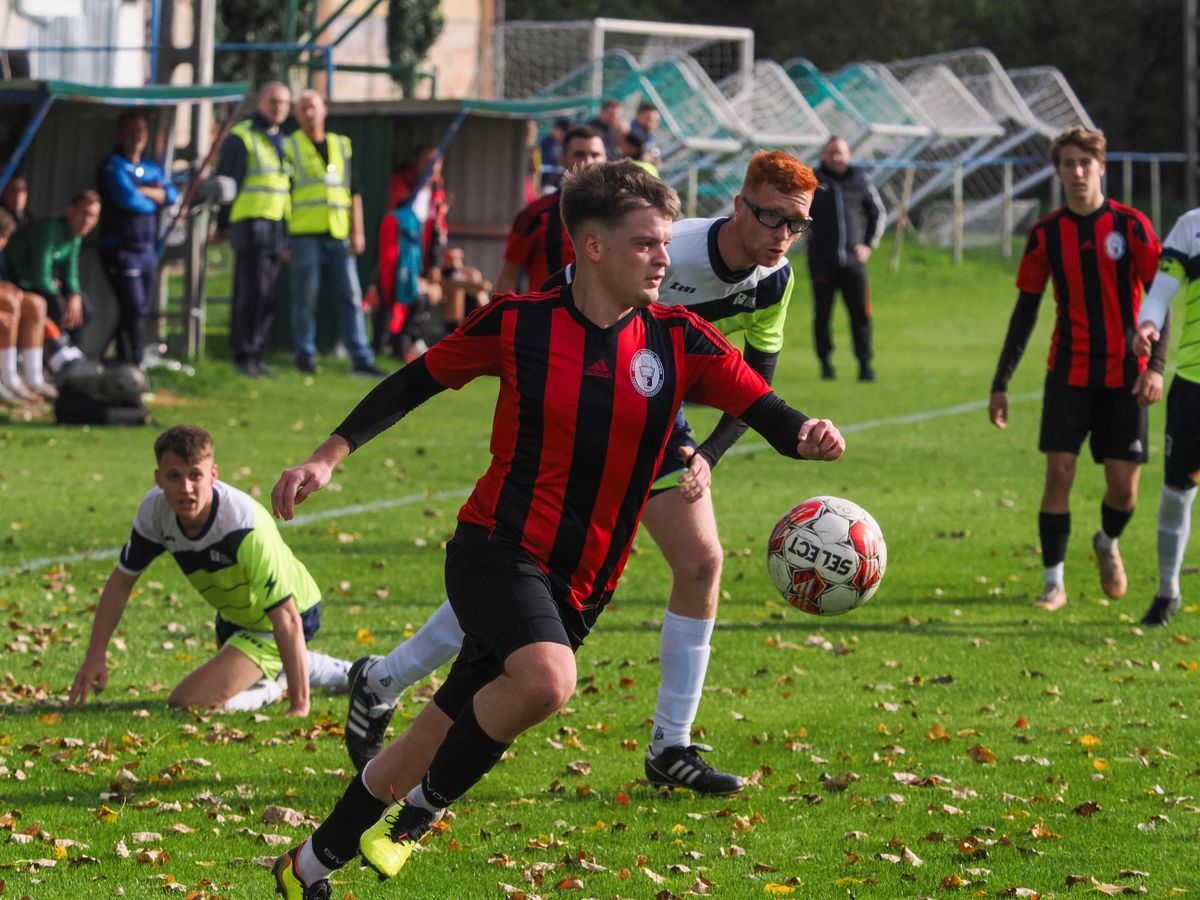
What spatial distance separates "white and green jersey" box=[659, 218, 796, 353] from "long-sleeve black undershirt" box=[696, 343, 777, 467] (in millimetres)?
36

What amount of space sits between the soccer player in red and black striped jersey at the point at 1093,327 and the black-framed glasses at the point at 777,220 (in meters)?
3.31

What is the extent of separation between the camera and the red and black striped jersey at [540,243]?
9617 mm

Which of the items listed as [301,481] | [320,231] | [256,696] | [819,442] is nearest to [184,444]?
[256,696]

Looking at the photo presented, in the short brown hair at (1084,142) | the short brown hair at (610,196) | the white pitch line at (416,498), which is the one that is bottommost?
the white pitch line at (416,498)

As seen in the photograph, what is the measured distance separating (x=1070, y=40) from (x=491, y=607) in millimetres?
45766

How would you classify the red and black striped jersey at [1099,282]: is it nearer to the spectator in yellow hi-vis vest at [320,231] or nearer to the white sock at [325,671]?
the white sock at [325,671]

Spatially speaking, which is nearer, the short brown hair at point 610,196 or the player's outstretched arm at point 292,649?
the short brown hair at point 610,196

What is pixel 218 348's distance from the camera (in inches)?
808

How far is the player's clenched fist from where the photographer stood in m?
5.03

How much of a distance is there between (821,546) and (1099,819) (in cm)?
129

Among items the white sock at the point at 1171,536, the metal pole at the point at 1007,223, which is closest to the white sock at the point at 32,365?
the white sock at the point at 1171,536

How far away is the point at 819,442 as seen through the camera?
16.6 feet

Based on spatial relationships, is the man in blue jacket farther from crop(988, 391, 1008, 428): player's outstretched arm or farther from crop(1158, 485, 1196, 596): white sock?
crop(1158, 485, 1196, 596): white sock

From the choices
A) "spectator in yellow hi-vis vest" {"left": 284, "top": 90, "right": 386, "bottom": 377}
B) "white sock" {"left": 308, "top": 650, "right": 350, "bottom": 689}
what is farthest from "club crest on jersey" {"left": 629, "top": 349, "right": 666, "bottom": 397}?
"spectator in yellow hi-vis vest" {"left": 284, "top": 90, "right": 386, "bottom": 377}
